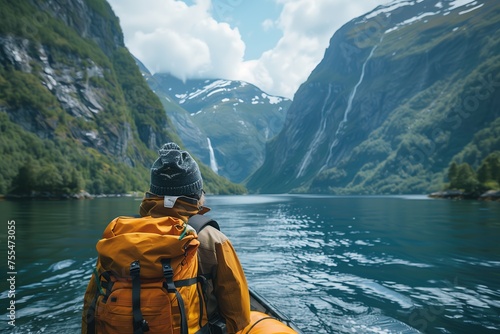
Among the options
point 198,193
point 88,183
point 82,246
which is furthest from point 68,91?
point 198,193

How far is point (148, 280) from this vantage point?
140 inches

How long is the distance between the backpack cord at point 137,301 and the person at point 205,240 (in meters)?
0.79

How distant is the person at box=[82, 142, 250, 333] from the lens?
404 cm

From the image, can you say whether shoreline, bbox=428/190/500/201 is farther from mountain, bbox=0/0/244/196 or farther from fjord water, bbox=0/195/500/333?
mountain, bbox=0/0/244/196

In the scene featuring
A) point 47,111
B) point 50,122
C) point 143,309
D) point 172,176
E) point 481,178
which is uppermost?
point 47,111

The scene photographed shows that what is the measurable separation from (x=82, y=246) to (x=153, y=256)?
69.0ft

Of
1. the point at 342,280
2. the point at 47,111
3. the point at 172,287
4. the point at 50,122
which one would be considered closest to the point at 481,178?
the point at 342,280

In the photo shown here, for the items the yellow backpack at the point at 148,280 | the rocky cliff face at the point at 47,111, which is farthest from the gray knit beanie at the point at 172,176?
the rocky cliff face at the point at 47,111

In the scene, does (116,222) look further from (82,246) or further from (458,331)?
(82,246)

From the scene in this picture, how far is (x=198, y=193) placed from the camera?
4.60 m

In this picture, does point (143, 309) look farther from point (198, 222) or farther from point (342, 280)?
point (342, 280)

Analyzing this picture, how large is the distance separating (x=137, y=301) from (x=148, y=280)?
228 millimetres

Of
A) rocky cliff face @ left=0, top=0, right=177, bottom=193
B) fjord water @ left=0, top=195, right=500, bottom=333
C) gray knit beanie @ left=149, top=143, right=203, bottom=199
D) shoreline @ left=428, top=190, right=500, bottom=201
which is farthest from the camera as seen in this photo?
rocky cliff face @ left=0, top=0, right=177, bottom=193

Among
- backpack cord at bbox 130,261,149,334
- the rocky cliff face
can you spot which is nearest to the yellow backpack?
backpack cord at bbox 130,261,149,334
